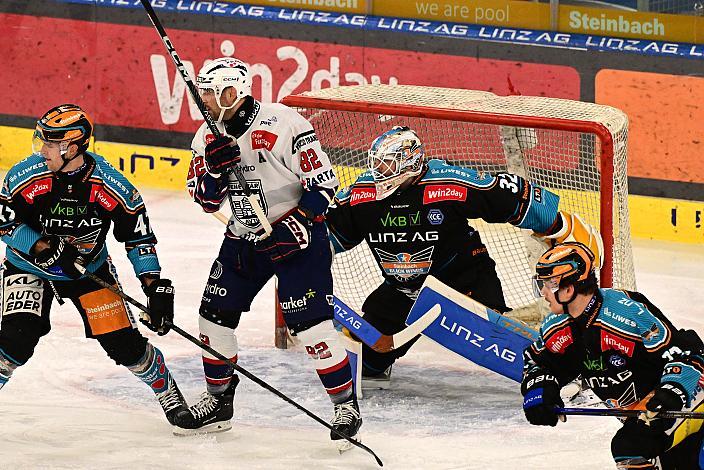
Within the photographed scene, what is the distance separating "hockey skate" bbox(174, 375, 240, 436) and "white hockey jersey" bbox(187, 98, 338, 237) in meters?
0.70

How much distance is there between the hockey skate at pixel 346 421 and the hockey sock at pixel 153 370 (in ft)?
2.19

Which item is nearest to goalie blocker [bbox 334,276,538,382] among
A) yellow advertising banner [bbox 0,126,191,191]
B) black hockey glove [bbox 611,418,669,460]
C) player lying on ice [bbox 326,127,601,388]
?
player lying on ice [bbox 326,127,601,388]

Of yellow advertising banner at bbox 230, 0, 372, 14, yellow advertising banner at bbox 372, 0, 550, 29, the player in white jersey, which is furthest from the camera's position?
yellow advertising banner at bbox 230, 0, 372, 14

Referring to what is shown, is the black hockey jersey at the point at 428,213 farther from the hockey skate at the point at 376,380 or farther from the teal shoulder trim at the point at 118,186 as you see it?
the teal shoulder trim at the point at 118,186

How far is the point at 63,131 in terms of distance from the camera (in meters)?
5.59

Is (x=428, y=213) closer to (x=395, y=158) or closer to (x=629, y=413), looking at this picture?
(x=395, y=158)

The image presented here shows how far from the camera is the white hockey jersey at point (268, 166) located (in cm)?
581

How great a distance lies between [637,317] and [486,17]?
14.8ft

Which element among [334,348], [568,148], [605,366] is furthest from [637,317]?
[568,148]

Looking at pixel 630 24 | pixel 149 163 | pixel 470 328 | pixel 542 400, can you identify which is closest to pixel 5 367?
pixel 470 328

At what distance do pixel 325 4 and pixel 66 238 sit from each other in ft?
13.2

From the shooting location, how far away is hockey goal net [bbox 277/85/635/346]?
652 centimetres

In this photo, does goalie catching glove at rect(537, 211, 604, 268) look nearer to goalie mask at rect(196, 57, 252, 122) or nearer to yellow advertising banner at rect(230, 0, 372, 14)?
goalie mask at rect(196, 57, 252, 122)

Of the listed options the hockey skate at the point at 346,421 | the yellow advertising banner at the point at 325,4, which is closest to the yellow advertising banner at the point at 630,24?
the yellow advertising banner at the point at 325,4
